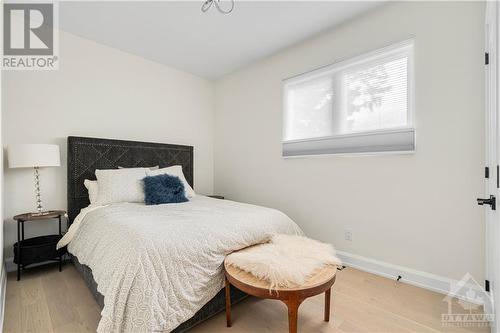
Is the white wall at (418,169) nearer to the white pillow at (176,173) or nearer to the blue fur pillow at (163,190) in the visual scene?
the white pillow at (176,173)

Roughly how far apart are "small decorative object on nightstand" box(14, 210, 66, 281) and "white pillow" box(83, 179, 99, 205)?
12.0 inches

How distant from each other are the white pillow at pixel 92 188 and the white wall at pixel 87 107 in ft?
0.97

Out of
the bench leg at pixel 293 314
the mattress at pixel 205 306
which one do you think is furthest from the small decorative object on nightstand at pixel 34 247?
the bench leg at pixel 293 314

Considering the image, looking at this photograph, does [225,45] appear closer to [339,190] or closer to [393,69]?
[393,69]

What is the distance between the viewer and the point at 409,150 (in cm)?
228

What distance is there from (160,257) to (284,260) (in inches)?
29.7

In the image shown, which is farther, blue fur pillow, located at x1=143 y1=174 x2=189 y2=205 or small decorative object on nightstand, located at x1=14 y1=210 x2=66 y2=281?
blue fur pillow, located at x1=143 y1=174 x2=189 y2=205

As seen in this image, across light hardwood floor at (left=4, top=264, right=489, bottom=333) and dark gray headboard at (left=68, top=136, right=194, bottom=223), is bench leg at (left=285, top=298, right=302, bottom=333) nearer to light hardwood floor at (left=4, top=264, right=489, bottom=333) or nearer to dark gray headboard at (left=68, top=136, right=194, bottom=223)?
light hardwood floor at (left=4, top=264, right=489, bottom=333)

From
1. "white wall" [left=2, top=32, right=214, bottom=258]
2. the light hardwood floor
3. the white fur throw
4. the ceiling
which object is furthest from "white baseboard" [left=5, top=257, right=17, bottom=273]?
the ceiling

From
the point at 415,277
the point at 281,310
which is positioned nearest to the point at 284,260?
the point at 281,310

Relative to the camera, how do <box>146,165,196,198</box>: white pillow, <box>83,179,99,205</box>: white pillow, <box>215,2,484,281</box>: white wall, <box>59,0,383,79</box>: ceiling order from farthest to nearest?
1. <box>146,165,196,198</box>: white pillow
2. <box>83,179,99,205</box>: white pillow
3. <box>59,0,383,79</box>: ceiling
4. <box>215,2,484,281</box>: white wall

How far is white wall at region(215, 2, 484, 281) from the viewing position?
1996 millimetres

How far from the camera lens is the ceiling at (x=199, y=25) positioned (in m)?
2.45

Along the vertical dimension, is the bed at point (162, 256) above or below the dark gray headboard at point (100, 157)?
below
